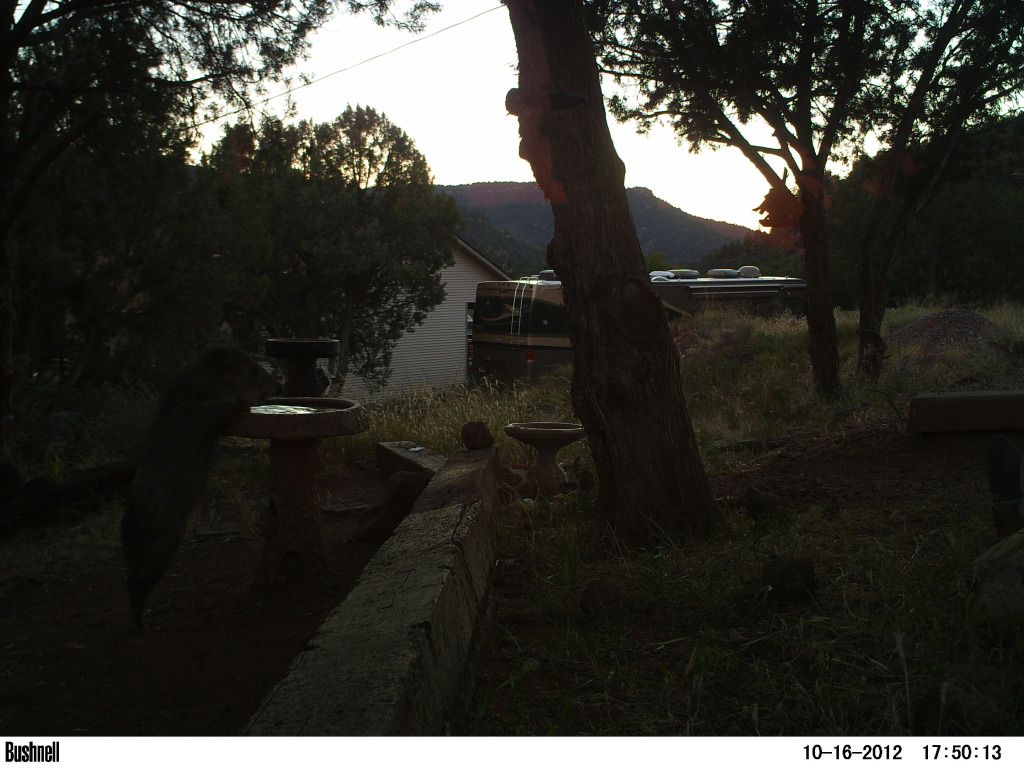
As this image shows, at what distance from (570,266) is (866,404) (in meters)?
5.20

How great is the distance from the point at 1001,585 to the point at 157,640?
332 centimetres

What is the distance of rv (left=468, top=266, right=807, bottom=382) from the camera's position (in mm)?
21086

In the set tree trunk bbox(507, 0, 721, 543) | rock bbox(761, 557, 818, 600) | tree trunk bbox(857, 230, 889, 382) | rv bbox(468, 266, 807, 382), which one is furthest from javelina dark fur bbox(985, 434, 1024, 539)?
rv bbox(468, 266, 807, 382)

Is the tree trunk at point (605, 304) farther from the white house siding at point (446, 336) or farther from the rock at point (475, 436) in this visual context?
the white house siding at point (446, 336)

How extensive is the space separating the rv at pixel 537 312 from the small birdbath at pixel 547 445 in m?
12.9

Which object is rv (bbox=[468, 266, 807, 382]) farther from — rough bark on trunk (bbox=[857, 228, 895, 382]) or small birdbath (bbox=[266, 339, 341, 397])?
small birdbath (bbox=[266, 339, 341, 397])

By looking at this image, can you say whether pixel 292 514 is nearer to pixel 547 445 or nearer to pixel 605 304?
pixel 605 304

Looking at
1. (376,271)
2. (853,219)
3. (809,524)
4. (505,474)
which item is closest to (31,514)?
(505,474)

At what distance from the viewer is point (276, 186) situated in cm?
2352

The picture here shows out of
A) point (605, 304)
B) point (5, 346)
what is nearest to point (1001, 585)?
point (605, 304)

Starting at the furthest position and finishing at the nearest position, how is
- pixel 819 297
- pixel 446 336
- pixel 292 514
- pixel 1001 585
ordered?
1. pixel 446 336
2. pixel 819 297
3. pixel 292 514
4. pixel 1001 585

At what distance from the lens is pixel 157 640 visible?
4191 mm

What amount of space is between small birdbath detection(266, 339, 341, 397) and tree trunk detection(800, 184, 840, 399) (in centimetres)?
538
